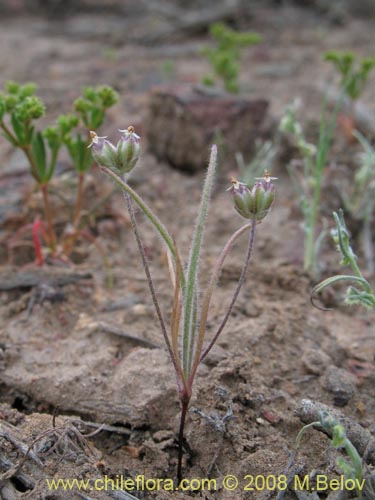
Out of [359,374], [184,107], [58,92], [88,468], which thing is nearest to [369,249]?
[359,374]

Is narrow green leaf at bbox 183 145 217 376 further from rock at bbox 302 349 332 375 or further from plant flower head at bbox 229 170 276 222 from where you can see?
rock at bbox 302 349 332 375

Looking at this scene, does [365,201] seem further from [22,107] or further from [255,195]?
[22,107]

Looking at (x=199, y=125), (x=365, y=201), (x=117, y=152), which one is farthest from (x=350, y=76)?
(x=117, y=152)

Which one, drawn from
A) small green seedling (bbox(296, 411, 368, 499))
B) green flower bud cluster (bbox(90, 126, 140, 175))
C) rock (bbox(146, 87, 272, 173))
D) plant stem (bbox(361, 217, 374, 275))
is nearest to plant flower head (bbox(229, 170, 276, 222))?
green flower bud cluster (bbox(90, 126, 140, 175))

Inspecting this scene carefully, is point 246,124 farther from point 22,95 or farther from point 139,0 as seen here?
point 139,0

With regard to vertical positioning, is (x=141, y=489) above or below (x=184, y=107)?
below

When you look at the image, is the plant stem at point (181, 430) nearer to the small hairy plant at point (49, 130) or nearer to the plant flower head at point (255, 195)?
→ the plant flower head at point (255, 195)

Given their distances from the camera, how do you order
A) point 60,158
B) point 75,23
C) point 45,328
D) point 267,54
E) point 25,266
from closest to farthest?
point 45,328 → point 25,266 → point 60,158 → point 267,54 → point 75,23

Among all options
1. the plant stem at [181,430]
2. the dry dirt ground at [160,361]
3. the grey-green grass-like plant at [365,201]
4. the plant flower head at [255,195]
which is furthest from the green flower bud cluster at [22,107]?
the grey-green grass-like plant at [365,201]
